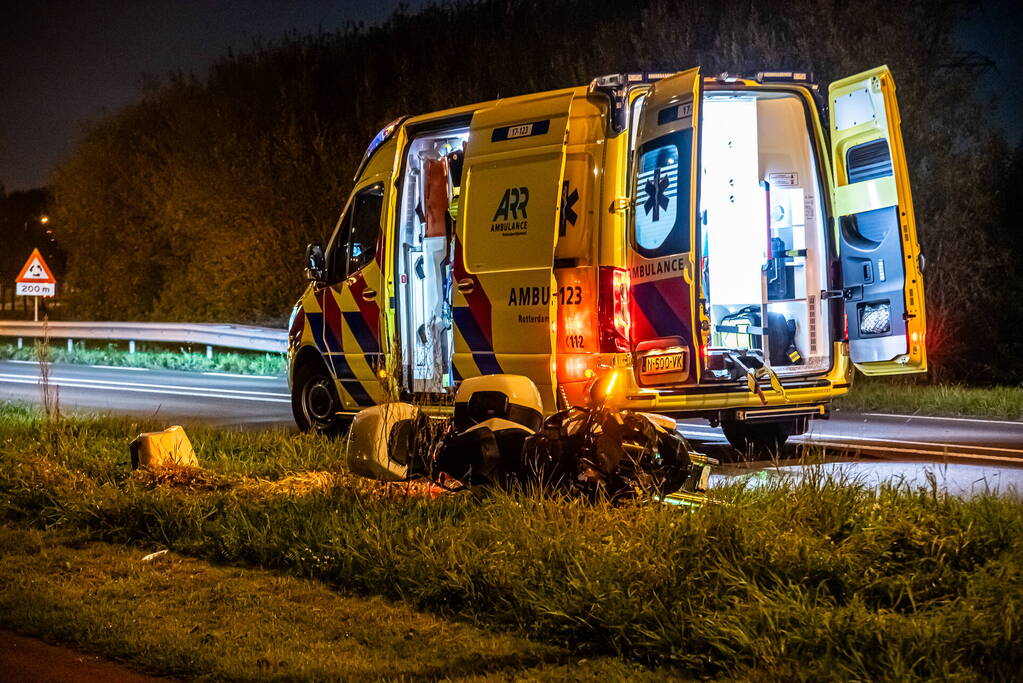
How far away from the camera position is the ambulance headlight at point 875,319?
9305mm

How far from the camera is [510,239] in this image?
9.36 meters

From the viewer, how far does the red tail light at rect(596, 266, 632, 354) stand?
870 centimetres

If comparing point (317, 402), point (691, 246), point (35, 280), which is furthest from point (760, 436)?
point (35, 280)

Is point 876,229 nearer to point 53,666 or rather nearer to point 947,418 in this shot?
point 947,418

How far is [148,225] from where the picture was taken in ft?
110

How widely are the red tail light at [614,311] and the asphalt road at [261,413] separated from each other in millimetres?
1505

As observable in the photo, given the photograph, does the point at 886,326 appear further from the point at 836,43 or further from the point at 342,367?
the point at 836,43

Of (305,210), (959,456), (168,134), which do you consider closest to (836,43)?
(959,456)

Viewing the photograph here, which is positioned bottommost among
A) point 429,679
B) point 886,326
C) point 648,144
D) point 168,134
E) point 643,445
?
point 429,679

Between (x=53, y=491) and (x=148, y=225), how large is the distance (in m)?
26.4

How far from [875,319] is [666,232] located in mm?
1976

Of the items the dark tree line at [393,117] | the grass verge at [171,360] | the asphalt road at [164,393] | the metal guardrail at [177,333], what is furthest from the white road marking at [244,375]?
the dark tree line at [393,117]

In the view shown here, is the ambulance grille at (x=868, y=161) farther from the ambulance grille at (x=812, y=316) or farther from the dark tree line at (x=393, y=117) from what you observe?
the dark tree line at (x=393, y=117)

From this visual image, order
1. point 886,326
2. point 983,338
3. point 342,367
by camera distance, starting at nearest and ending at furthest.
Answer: point 886,326 → point 342,367 → point 983,338
